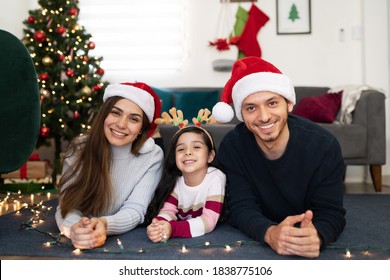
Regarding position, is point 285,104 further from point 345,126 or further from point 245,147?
point 345,126

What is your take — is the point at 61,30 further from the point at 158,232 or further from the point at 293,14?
the point at 158,232

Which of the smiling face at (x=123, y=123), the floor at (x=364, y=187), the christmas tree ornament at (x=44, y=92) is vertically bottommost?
the floor at (x=364, y=187)

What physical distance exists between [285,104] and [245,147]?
239 millimetres

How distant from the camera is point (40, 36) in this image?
3475 mm

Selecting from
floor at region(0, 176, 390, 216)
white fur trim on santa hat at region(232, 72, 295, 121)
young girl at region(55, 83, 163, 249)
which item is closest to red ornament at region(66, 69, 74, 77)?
floor at region(0, 176, 390, 216)

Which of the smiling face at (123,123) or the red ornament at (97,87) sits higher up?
the red ornament at (97,87)

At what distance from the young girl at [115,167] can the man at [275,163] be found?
0.35 m

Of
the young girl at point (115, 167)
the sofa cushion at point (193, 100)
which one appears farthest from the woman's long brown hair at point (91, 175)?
the sofa cushion at point (193, 100)

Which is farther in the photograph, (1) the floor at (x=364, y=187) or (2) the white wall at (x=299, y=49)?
(2) the white wall at (x=299, y=49)

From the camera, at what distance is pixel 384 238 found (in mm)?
1537

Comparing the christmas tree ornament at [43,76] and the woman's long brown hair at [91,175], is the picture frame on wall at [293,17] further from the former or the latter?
the woman's long brown hair at [91,175]

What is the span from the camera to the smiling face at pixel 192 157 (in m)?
1.60

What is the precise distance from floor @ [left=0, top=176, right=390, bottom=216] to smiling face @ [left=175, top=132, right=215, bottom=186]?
1.10 m
